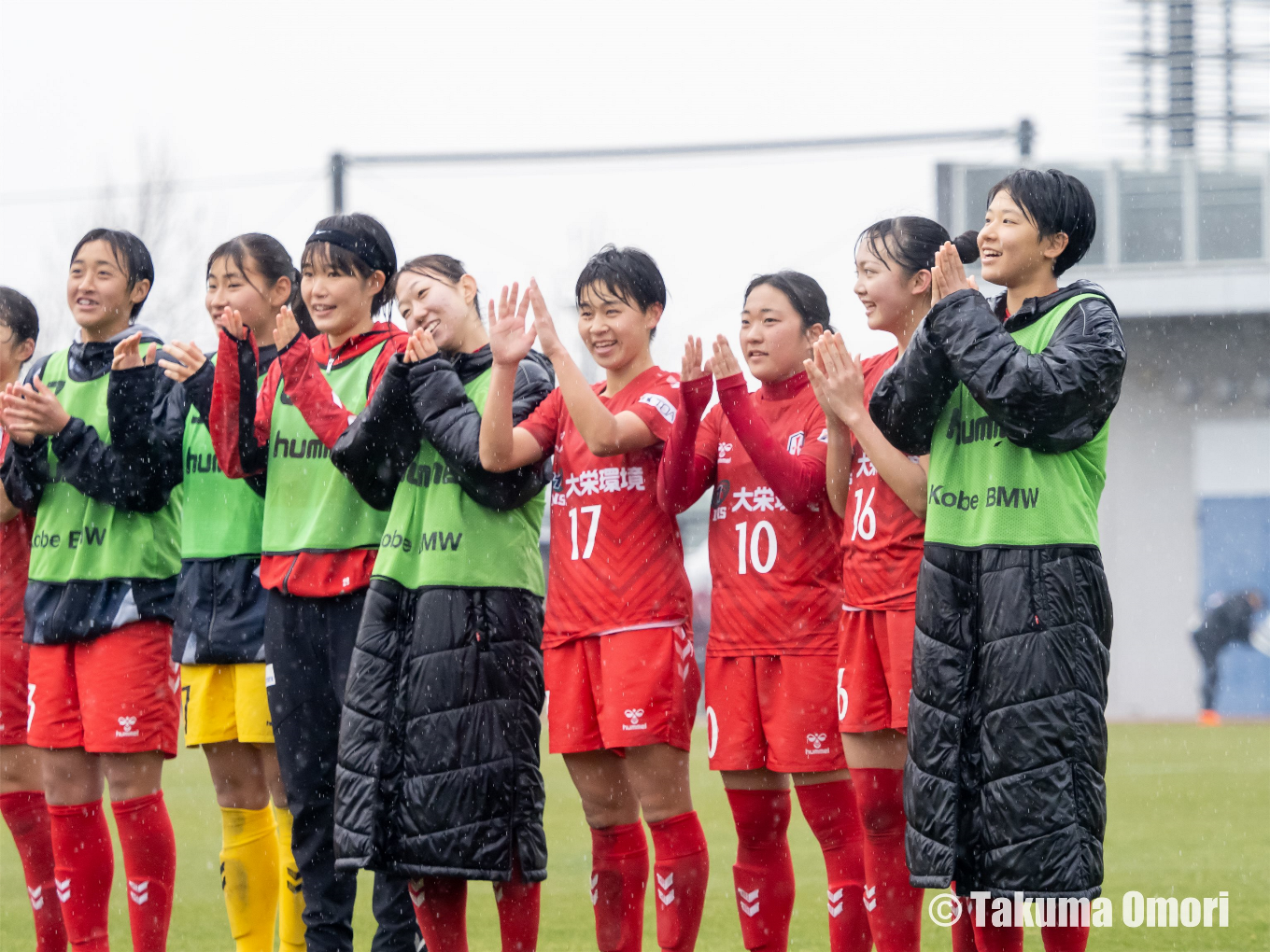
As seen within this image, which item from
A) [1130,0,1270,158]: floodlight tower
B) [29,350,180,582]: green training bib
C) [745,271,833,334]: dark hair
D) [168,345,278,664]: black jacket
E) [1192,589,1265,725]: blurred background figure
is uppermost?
[1130,0,1270,158]: floodlight tower

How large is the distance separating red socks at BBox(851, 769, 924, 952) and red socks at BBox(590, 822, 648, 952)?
63cm

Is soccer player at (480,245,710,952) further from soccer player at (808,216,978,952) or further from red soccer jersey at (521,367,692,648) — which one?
soccer player at (808,216,978,952)

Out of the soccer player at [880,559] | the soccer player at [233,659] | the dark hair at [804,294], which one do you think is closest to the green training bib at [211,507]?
the soccer player at [233,659]

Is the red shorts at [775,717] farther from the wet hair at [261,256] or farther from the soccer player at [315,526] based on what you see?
the wet hair at [261,256]

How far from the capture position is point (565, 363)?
399 centimetres

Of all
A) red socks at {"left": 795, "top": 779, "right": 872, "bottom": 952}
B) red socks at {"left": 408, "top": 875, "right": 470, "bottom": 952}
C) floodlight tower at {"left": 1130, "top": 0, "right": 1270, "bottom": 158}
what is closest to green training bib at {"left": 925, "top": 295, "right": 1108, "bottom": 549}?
red socks at {"left": 795, "top": 779, "right": 872, "bottom": 952}

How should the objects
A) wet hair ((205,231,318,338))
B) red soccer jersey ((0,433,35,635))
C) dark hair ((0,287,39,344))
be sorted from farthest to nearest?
dark hair ((0,287,39,344)) → red soccer jersey ((0,433,35,635)) → wet hair ((205,231,318,338))

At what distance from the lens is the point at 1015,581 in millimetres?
3160

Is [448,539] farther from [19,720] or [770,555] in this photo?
[19,720]

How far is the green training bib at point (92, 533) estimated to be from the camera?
4.51m

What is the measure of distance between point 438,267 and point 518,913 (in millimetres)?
1840

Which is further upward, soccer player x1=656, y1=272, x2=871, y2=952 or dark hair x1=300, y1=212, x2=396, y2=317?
dark hair x1=300, y1=212, x2=396, y2=317

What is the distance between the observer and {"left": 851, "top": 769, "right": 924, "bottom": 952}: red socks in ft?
12.1

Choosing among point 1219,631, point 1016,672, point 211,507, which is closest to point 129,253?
point 211,507
